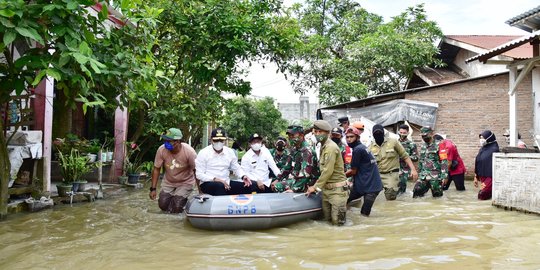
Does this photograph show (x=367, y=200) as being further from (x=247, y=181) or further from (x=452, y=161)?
(x=452, y=161)

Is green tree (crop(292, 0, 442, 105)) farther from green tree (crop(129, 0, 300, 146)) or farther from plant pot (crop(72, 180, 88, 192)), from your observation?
plant pot (crop(72, 180, 88, 192))

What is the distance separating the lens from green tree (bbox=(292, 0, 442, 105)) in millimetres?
18141

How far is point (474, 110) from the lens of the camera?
580 inches

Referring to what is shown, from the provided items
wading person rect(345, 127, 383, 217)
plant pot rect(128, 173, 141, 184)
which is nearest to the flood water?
wading person rect(345, 127, 383, 217)

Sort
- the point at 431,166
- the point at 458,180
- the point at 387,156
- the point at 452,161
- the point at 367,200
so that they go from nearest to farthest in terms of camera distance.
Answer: the point at 367,200
the point at 387,156
the point at 431,166
the point at 452,161
the point at 458,180

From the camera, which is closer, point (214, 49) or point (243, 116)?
point (214, 49)

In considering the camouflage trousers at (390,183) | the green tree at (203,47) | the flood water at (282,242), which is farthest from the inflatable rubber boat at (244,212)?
the green tree at (203,47)

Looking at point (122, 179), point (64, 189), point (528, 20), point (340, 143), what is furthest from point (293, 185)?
point (528, 20)

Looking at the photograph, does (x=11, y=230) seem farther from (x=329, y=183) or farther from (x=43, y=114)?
(x=329, y=183)

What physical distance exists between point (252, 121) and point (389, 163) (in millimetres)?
23056

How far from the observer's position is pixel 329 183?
275 inches

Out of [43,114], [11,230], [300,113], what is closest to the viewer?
[11,230]

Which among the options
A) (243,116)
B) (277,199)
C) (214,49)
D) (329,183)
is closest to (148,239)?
(277,199)

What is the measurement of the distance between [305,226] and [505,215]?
11.1ft
